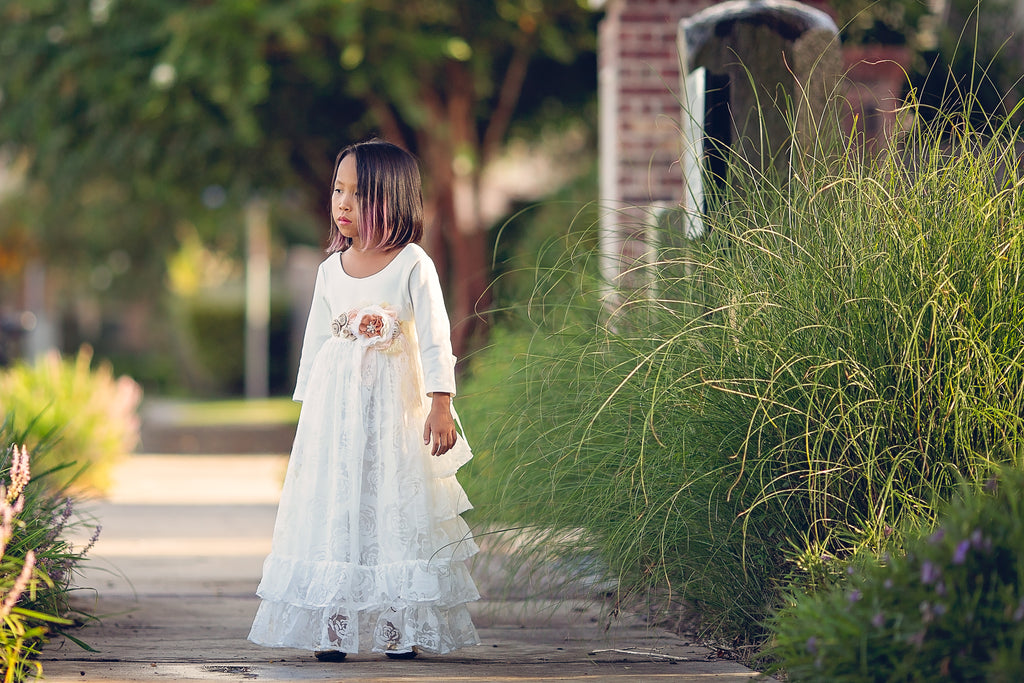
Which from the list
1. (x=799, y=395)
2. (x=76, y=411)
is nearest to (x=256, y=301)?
(x=76, y=411)

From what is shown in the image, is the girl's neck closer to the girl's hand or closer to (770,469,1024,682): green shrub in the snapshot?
the girl's hand

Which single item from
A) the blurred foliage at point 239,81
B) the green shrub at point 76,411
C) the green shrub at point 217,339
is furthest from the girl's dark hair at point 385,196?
the green shrub at point 217,339

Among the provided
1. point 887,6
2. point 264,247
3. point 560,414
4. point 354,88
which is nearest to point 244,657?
point 560,414

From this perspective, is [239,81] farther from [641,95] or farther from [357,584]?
[357,584]

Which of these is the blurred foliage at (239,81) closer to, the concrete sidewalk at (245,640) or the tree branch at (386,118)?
the tree branch at (386,118)

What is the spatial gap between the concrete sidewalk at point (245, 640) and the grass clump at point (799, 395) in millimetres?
256

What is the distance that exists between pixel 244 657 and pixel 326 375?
862mm

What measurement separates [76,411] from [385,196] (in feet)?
15.8

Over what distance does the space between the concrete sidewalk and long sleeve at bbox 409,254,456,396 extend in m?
0.76

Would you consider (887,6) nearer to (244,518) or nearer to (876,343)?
(244,518)

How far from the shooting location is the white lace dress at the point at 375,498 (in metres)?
3.66

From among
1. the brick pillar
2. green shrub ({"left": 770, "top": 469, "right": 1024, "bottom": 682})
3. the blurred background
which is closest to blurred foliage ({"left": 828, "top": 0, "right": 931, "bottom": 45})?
the blurred background

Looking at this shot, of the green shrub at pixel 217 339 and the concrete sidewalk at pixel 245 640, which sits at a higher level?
the green shrub at pixel 217 339

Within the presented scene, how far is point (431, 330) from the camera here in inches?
148
